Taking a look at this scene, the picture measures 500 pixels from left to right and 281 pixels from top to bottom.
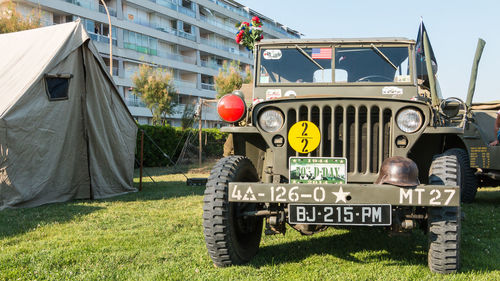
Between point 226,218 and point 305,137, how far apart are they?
930 millimetres

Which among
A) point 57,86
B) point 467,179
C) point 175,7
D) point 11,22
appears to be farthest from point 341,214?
point 175,7

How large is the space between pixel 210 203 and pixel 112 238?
1.86 metres

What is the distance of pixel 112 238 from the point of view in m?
4.77

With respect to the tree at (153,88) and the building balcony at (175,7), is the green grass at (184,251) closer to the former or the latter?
the tree at (153,88)

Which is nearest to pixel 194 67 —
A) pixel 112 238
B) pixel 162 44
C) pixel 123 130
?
pixel 162 44

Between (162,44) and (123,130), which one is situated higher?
(162,44)

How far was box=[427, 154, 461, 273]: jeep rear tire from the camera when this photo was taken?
10.3 feet

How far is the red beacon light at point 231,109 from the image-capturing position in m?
3.96

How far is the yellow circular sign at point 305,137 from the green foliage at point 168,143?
12589 millimetres

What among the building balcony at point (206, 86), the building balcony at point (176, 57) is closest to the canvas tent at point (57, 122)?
the building balcony at point (176, 57)

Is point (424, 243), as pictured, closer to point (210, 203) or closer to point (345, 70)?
point (345, 70)

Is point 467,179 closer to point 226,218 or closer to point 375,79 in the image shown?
point 375,79

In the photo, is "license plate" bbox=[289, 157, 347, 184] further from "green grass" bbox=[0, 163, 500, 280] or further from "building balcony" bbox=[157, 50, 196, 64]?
"building balcony" bbox=[157, 50, 196, 64]

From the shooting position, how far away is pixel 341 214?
10.2 ft
